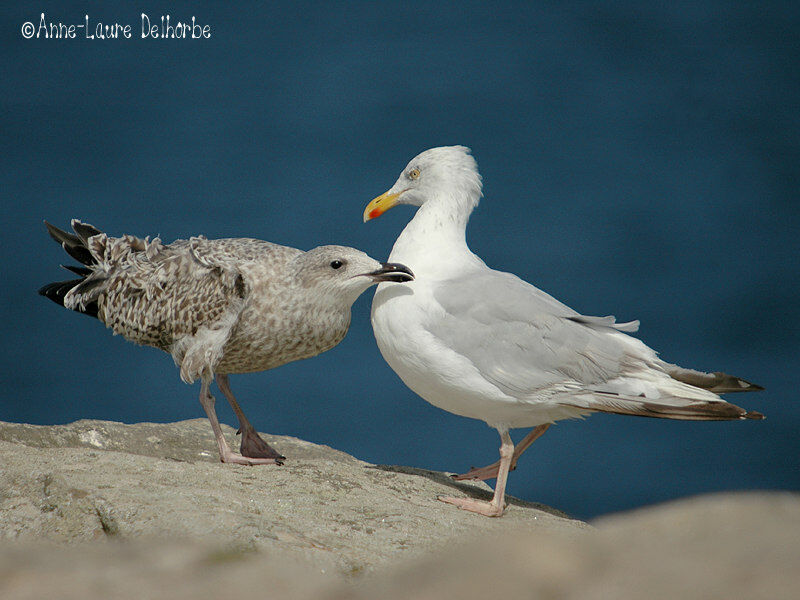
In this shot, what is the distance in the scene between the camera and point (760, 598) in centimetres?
179

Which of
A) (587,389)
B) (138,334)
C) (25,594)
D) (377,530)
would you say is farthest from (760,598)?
(138,334)

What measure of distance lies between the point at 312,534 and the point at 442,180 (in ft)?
8.03

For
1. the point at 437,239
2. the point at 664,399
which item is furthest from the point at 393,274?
the point at 664,399

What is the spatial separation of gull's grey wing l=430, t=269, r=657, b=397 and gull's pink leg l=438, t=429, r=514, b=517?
16.3 inches

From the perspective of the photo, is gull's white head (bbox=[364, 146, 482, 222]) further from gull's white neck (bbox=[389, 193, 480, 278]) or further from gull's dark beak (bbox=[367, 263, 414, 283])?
gull's dark beak (bbox=[367, 263, 414, 283])

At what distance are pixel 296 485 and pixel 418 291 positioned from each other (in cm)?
124

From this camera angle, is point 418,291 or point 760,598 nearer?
point 760,598

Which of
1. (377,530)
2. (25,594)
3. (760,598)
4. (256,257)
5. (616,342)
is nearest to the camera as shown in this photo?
(760,598)

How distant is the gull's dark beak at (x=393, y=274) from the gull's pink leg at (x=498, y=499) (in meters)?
1.01

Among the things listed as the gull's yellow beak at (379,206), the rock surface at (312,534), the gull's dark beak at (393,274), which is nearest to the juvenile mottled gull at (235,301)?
the gull's dark beak at (393,274)

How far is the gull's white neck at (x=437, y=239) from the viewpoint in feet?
17.0

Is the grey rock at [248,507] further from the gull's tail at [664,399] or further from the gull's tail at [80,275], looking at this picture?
the gull's tail at [80,275]

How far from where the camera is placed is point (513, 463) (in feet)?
Answer: 17.6

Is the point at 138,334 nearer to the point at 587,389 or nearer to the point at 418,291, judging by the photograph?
the point at 418,291
